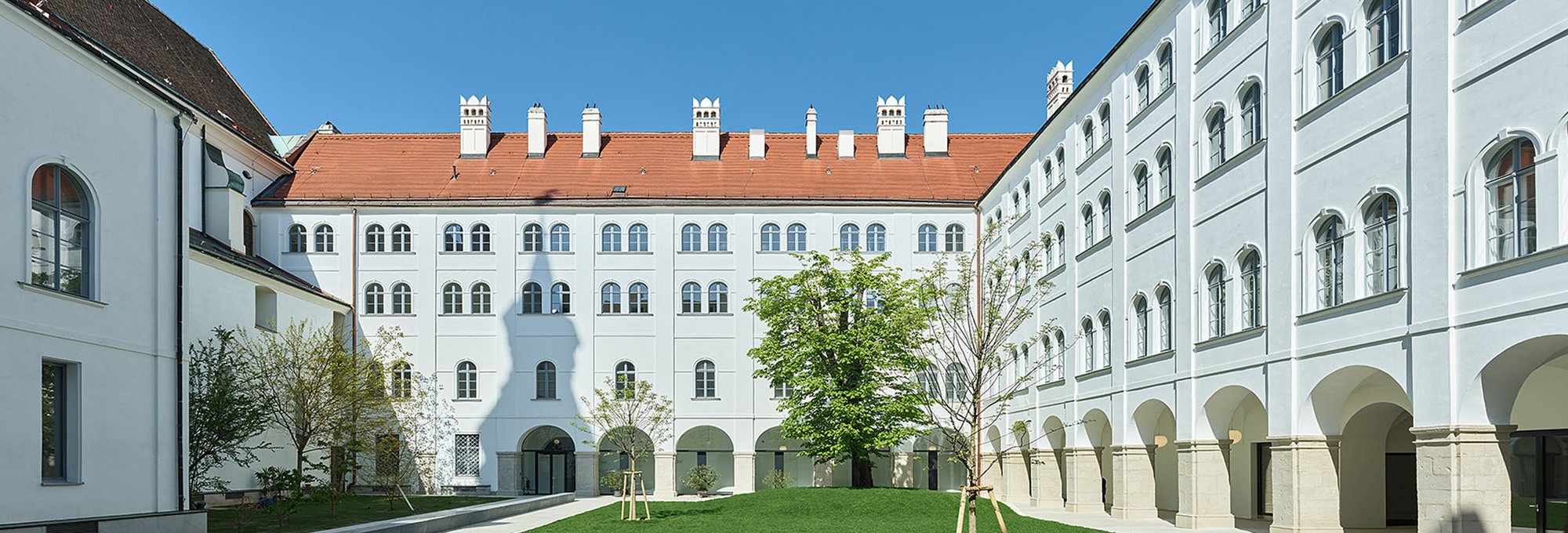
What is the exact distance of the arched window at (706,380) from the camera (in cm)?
4869

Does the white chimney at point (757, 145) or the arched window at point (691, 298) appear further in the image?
the white chimney at point (757, 145)

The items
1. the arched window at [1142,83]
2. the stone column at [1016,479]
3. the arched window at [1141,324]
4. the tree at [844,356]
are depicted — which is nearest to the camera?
the arched window at [1141,324]

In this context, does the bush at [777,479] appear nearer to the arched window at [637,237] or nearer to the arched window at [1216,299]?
the arched window at [637,237]

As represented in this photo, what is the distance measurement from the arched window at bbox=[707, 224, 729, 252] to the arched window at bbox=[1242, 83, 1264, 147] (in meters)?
27.2

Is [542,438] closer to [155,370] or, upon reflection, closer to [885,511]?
[885,511]

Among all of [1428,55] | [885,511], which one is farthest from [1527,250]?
[885,511]

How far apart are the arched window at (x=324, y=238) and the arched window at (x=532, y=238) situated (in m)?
7.23

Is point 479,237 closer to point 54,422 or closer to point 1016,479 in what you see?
point 1016,479

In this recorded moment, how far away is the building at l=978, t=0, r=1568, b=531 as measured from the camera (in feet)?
53.7

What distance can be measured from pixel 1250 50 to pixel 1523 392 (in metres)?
7.59

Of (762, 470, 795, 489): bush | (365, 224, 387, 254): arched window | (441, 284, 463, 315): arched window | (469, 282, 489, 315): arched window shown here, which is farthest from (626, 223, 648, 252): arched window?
(762, 470, 795, 489): bush

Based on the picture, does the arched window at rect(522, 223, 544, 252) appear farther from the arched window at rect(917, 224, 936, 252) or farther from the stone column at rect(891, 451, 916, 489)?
the stone column at rect(891, 451, 916, 489)

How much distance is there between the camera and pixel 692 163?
5225 centimetres

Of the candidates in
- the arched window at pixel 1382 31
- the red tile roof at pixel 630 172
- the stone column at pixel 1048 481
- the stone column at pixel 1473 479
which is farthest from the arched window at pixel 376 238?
the stone column at pixel 1473 479
